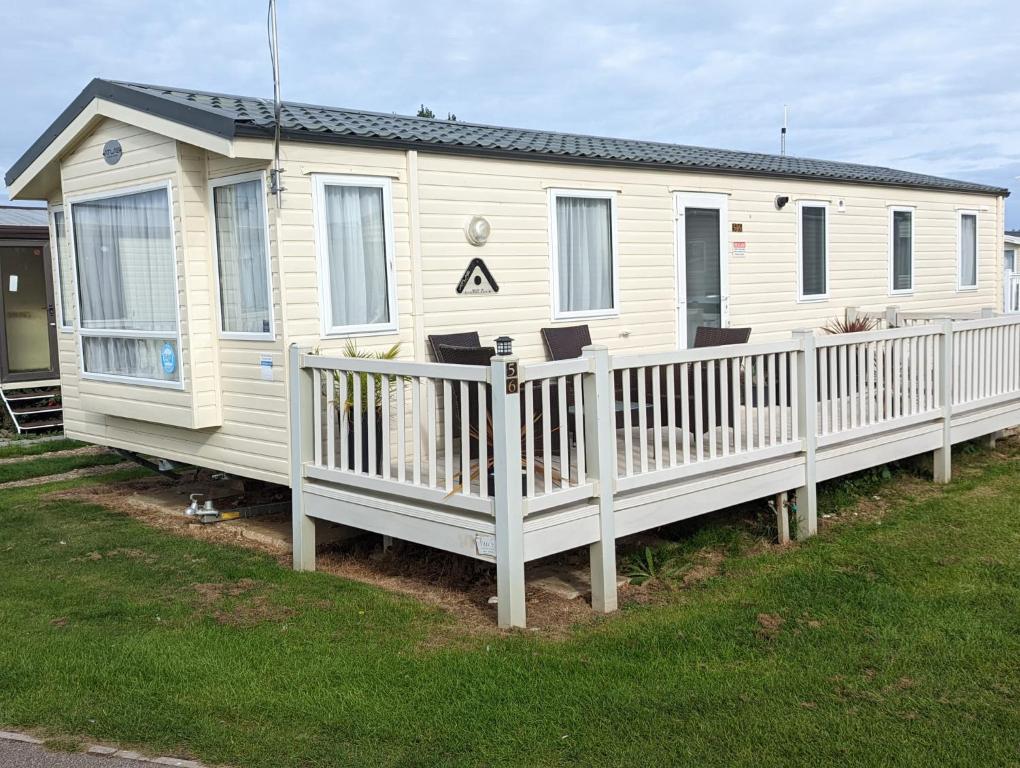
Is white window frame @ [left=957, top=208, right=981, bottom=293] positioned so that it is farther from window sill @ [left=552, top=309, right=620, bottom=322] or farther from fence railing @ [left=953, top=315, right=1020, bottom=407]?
window sill @ [left=552, top=309, right=620, bottom=322]

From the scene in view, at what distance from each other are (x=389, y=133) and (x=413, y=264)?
871mm

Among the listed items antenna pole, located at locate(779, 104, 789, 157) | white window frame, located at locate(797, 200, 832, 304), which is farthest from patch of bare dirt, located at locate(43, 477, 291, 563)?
antenna pole, located at locate(779, 104, 789, 157)

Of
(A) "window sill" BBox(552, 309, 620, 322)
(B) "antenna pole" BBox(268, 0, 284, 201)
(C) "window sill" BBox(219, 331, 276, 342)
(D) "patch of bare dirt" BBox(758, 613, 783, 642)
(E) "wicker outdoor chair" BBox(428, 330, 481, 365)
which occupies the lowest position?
(D) "patch of bare dirt" BBox(758, 613, 783, 642)

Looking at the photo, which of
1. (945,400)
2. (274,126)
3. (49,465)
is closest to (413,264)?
(274,126)

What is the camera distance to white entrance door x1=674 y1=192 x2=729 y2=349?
28.3 feet

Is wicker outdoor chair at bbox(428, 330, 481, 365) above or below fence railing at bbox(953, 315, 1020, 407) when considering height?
above

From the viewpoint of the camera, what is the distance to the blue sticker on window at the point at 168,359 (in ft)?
22.3

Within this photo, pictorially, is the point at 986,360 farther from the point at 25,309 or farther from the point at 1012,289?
the point at 25,309

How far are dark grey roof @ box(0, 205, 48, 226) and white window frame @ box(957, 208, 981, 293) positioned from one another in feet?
37.0

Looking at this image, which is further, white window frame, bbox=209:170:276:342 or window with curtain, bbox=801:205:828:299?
window with curtain, bbox=801:205:828:299

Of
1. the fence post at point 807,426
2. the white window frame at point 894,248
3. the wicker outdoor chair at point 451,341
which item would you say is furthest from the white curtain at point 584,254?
the white window frame at point 894,248

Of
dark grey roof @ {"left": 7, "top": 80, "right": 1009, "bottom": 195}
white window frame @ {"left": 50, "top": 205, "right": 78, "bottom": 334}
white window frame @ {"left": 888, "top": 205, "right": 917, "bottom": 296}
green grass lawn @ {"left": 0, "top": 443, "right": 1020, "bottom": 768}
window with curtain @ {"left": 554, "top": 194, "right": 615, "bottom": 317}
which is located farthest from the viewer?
white window frame @ {"left": 888, "top": 205, "right": 917, "bottom": 296}

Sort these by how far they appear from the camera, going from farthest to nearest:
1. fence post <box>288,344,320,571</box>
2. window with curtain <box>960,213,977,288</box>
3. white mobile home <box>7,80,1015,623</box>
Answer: window with curtain <box>960,213,977,288</box> < fence post <box>288,344,320,571</box> < white mobile home <box>7,80,1015,623</box>

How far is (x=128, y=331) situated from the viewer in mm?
7215
